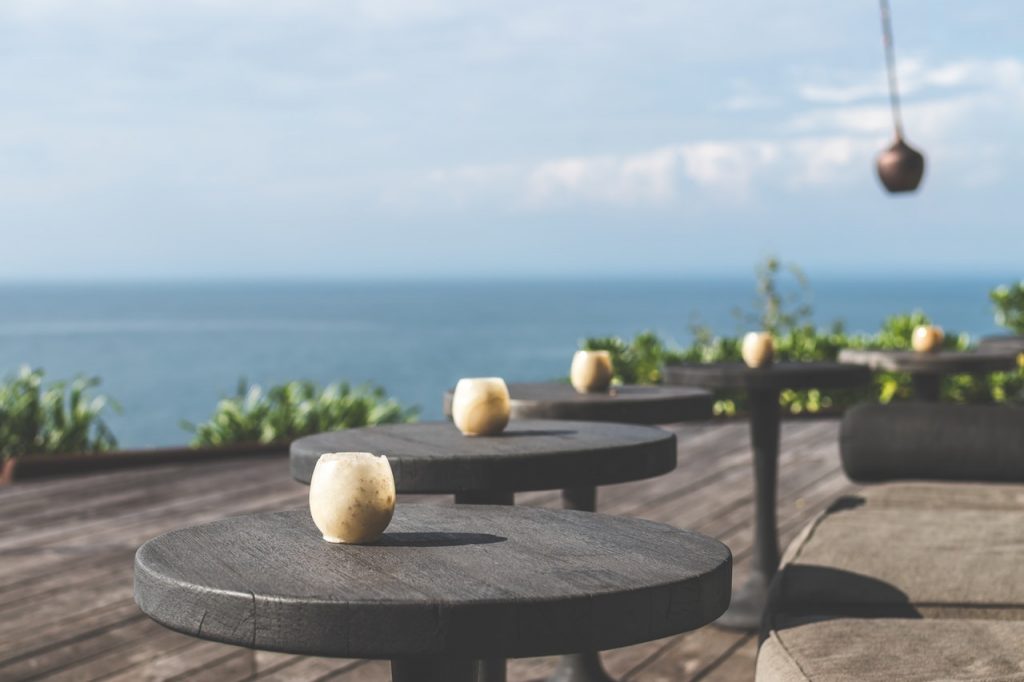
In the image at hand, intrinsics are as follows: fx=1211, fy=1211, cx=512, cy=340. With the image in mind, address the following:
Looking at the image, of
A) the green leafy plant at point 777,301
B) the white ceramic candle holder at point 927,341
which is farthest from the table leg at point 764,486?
the green leafy plant at point 777,301

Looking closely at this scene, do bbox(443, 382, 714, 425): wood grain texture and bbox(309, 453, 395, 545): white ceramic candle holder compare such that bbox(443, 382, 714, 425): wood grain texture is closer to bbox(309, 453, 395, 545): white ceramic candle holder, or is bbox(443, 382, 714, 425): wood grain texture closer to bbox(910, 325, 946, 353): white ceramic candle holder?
bbox(309, 453, 395, 545): white ceramic candle holder

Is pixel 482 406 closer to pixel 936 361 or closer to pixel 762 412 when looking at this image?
pixel 762 412

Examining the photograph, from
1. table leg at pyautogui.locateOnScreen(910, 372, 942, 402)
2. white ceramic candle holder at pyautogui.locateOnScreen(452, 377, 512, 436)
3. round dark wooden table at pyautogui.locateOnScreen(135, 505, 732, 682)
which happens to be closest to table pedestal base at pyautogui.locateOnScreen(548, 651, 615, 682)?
white ceramic candle holder at pyautogui.locateOnScreen(452, 377, 512, 436)

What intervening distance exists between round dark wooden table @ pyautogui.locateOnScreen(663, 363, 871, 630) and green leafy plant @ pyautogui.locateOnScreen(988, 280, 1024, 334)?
525cm

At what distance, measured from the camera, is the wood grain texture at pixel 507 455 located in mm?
2102

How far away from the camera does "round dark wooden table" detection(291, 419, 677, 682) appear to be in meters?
2.10

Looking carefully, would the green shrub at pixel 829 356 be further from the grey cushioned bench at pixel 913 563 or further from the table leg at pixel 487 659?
the table leg at pixel 487 659

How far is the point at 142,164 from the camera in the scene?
6481 centimetres

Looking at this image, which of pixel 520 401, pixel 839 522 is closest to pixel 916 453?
pixel 839 522

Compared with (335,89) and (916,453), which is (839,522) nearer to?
(916,453)

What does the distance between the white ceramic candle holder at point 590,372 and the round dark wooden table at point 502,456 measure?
534mm

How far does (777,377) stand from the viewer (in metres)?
3.67

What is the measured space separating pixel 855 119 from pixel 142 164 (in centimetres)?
3850

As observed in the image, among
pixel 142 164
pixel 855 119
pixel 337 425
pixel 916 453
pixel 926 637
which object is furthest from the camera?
pixel 142 164
